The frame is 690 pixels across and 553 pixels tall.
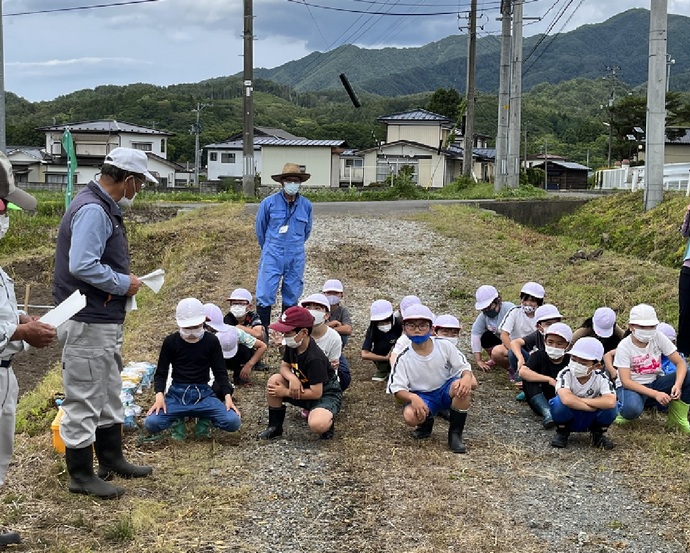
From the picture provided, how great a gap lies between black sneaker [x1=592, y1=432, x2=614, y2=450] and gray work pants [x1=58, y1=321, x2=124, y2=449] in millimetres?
3180

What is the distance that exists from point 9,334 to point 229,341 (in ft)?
10.4

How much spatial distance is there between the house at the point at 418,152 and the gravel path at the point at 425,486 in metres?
38.5

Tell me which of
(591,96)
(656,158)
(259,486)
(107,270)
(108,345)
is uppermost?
(591,96)

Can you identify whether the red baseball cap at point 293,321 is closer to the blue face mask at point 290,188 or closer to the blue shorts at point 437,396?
the blue shorts at point 437,396

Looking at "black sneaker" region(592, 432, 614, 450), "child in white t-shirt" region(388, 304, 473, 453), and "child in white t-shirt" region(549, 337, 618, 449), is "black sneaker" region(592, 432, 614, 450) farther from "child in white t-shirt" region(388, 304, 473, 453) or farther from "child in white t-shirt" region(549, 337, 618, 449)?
"child in white t-shirt" region(388, 304, 473, 453)

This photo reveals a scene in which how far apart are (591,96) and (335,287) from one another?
105m

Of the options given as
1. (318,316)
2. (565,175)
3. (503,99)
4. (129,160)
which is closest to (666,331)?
(318,316)

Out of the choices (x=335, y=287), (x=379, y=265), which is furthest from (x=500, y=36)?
(x=335, y=287)

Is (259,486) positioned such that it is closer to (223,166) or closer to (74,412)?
(74,412)

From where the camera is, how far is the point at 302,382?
5691 mm

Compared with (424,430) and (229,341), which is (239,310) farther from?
(424,430)

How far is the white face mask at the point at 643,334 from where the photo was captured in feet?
19.7

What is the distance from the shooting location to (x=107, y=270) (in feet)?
14.1

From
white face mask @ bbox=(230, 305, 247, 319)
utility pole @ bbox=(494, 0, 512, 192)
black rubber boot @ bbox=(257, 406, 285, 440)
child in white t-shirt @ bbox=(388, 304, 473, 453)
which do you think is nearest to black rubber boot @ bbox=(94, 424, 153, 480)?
black rubber boot @ bbox=(257, 406, 285, 440)
